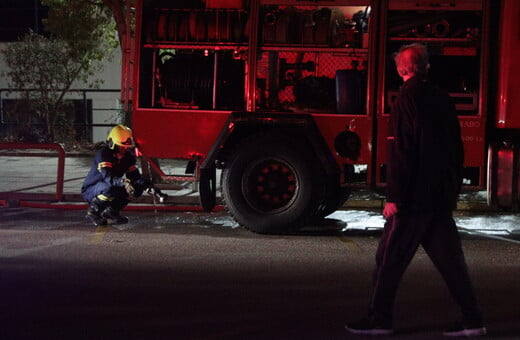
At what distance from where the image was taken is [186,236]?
863 centimetres

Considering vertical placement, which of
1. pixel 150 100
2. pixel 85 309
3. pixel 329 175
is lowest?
pixel 85 309

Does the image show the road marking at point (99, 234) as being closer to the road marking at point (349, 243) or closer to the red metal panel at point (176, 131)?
the red metal panel at point (176, 131)

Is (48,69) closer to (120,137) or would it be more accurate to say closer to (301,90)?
(120,137)

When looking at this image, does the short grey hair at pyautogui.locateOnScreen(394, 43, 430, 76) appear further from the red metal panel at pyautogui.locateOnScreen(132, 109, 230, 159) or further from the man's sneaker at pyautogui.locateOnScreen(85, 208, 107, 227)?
the man's sneaker at pyautogui.locateOnScreen(85, 208, 107, 227)

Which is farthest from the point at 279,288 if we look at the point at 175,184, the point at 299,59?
the point at 175,184

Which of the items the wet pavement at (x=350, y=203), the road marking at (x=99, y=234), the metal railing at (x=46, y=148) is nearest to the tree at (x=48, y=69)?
the wet pavement at (x=350, y=203)

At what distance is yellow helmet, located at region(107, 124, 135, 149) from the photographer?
8812mm

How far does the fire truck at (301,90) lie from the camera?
845cm

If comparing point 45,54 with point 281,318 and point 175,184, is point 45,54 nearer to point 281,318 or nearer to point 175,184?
point 175,184

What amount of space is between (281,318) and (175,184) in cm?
757

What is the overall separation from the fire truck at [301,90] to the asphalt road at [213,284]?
58cm

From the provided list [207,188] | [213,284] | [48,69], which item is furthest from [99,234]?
[48,69]

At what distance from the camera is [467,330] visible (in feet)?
15.7

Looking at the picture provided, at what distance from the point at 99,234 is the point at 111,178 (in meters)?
0.66
